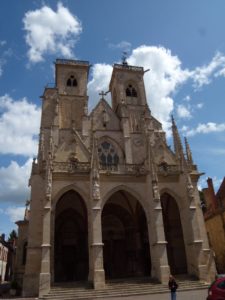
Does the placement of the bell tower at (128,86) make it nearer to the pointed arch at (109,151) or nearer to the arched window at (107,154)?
the pointed arch at (109,151)

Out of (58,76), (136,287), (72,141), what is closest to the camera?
(136,287)

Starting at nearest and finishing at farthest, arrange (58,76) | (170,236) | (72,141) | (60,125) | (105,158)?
1. (170,236)
2. (72,141)
3. (105,158)
4. (60,125)
5. (58,76)

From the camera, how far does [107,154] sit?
2717 cm

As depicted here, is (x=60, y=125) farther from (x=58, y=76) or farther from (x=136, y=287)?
(x=136, y=287)

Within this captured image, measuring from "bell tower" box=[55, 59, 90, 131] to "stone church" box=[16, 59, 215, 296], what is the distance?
131mm

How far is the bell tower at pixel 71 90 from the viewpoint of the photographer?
29.5m

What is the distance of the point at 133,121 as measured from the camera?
30.4 metres

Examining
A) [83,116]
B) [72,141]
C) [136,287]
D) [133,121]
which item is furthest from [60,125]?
[136,287]

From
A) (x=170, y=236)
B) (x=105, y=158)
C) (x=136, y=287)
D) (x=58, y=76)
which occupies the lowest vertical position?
(x=136, y=287)

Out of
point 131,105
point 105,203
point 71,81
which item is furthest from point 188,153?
point 71,81

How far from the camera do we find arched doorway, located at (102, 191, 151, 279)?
73.8 ft

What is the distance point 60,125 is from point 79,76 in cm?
788

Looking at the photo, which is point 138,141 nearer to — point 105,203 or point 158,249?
point 105,203

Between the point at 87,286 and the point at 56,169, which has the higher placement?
the point at 56,169
